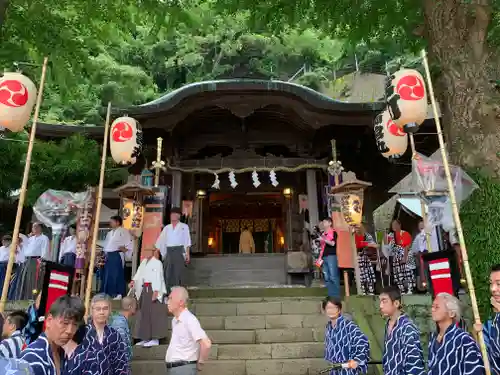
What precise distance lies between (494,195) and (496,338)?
2232mm

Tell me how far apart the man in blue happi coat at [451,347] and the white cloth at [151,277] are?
447 centimetres

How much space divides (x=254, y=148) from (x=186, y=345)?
361 inches

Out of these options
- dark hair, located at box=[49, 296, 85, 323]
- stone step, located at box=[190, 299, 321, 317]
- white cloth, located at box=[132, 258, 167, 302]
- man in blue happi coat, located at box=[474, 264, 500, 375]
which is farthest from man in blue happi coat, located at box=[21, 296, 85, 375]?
stone step, located at box=[190, 299, 321, 317]

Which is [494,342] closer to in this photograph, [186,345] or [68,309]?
[186,345]

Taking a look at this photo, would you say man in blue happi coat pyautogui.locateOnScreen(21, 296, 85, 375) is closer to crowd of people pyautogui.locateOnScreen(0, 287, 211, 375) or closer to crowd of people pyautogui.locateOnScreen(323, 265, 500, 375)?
crowd of people pyautogui.locateOnScreen(0, 287, 211, 375)

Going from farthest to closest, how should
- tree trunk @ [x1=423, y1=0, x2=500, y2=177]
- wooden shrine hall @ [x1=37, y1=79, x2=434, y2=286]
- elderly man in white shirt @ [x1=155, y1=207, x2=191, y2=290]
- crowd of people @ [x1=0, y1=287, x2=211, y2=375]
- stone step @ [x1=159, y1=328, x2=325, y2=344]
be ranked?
wooden shrine hall @ [x1=37, y1=79, x2=434, y2=286]
elderly man in white shirt @ [x1=155, y1=207, x2=191, y2=290]
stone step @ [x1=159, y1=328, x2=325, y2=344]
tree trunk @ [x1=423, y1=0, x2=500, y2=177]
crowd of people @ [x1=0, y1=287, x2=211, y2=375]


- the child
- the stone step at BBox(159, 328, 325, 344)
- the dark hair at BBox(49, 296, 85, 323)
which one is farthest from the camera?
the stone step at BBox(159, 328, 325, 344)

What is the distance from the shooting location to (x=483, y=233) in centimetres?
524

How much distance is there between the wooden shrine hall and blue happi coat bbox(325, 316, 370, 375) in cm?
726

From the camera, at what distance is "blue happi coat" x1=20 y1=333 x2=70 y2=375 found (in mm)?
2303

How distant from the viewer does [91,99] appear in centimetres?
1986

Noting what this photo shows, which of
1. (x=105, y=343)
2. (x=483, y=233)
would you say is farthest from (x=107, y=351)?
(x=483, y=233)

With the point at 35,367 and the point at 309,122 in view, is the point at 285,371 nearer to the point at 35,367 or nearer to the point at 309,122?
the point at 35,367

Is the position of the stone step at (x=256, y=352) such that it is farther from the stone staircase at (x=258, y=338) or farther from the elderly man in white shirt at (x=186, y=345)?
the elderly man in white shirt at (x=186, y=345)
